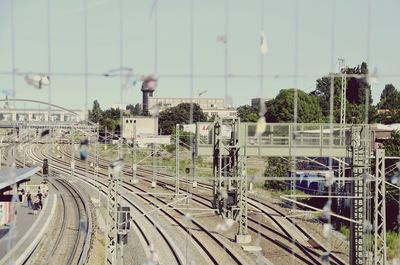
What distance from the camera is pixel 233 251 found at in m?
15.7

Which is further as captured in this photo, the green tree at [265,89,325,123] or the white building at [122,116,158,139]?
the white building at [122,116,158,139]

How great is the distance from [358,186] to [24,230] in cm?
1096

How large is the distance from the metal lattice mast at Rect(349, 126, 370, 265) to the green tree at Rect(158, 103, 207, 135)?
4384cm

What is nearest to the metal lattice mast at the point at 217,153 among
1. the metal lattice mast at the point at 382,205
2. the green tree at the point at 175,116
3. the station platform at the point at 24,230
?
the metal lattice mast at the point at 382,205

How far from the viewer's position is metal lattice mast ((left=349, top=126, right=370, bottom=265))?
12.9 m

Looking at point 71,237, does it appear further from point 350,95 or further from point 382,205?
point 350,95

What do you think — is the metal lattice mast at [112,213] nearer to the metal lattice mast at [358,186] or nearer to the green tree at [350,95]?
the metal lattice mast at [358,186]

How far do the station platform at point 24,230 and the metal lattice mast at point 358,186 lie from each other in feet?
23.2

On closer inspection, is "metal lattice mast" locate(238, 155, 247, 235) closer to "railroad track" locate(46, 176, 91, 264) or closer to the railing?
the railing

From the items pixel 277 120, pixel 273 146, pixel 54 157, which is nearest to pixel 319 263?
pixel 273 146

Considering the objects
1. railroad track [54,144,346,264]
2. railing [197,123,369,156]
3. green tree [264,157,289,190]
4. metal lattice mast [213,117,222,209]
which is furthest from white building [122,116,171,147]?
railing [197,123,369,156]

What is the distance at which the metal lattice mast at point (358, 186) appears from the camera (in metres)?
12.9

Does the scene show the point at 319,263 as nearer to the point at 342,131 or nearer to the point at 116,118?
the point at 342,131

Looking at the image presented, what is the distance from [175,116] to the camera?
5753cm
